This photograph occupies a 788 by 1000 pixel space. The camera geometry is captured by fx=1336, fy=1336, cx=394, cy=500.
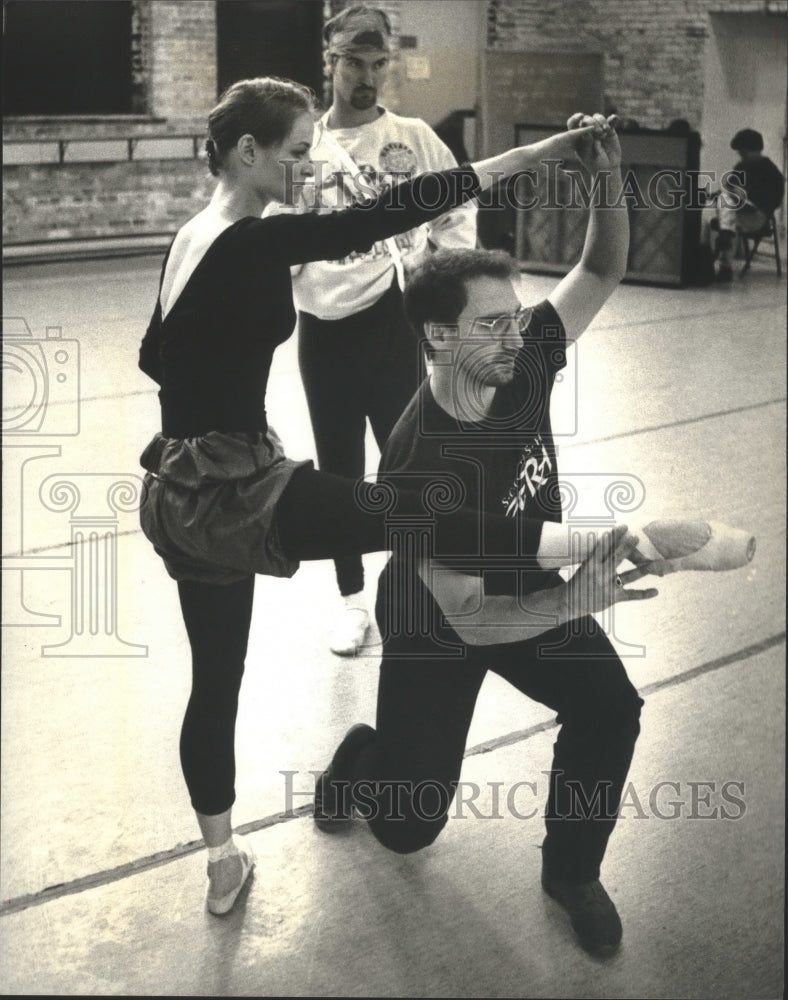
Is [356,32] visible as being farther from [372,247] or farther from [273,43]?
[372,247]

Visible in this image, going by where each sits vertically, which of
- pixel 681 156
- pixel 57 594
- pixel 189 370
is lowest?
pixel 57 594

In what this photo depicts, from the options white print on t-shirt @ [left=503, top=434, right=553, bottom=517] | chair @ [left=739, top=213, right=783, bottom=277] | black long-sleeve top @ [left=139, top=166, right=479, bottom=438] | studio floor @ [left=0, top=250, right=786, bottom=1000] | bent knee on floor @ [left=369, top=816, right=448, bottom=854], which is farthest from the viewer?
chair @ [left=739, top=213, right=783, bottom=277]

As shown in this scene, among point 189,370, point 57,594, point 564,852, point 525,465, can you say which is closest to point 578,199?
point 525,465

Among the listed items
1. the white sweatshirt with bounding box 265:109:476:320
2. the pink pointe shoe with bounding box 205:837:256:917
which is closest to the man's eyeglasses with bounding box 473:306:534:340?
the white sweatshirt with bounding box 265:109:476:320

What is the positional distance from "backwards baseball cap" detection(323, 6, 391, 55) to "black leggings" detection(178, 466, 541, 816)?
69 centimetres

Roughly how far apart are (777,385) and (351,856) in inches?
114

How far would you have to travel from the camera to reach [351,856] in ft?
8.18

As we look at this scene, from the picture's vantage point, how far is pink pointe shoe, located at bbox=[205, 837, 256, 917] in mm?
2359

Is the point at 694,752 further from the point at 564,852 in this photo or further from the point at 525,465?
the point at 525,465

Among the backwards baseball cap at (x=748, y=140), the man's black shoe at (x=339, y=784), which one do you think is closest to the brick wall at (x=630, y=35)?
the backwards baseball cap at (x=748, y=140)

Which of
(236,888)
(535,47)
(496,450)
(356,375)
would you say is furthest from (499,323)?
(236,888)

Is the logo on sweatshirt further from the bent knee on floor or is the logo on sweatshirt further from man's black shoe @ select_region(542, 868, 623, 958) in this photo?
man's black shoe @ select_region(542, 868, 623, 958)

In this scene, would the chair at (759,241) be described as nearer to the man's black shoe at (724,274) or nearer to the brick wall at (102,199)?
the man's black shoe at (724,274)

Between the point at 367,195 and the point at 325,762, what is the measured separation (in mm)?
1091
